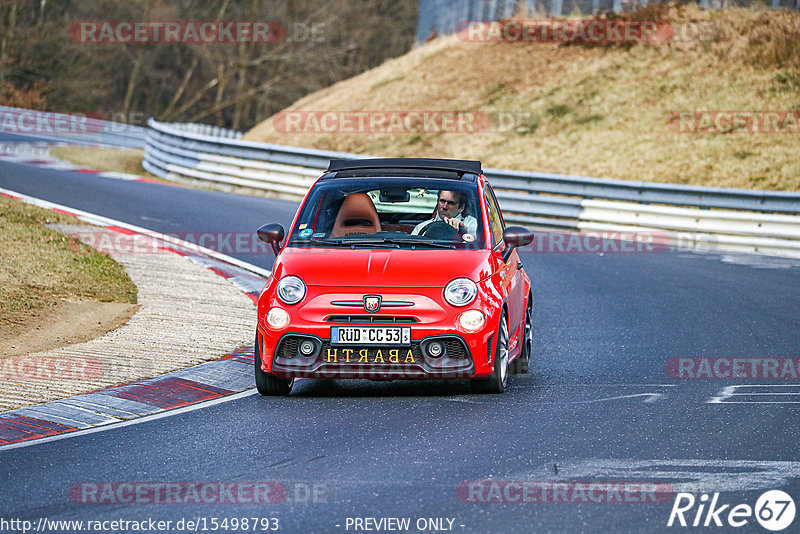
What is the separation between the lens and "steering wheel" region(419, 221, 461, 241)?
9078 mm

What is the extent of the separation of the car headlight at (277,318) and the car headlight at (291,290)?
0.09 m

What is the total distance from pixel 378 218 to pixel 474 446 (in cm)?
312

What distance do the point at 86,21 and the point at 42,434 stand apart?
158ft

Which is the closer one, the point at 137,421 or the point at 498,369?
the point at 137,421

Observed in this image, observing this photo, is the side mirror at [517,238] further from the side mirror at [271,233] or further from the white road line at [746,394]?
the white road line at [746,394]

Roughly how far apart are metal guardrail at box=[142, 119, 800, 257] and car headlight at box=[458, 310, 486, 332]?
1313 cm

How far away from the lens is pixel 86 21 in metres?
52.6

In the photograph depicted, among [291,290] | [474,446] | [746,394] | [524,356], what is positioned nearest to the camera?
[474,446]

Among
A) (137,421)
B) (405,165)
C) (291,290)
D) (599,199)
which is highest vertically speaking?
(405,165)

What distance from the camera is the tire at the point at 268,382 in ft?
27.6

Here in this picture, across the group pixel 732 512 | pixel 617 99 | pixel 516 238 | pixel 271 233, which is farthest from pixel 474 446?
pixel 617 99

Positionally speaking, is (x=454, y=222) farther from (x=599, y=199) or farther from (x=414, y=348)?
(x=599, y=199)

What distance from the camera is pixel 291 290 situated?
8.30 m

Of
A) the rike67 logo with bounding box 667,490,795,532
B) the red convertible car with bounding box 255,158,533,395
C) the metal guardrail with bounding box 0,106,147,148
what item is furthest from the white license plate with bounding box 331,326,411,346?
the metal guardrail with bounding box 0,106,147,148
